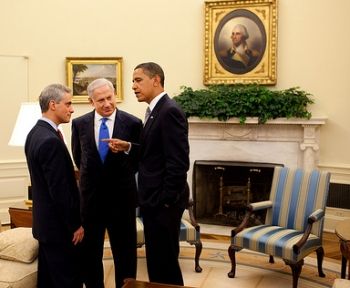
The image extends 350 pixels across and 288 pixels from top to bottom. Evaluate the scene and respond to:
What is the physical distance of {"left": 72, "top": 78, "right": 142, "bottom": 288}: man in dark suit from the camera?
10.2ft

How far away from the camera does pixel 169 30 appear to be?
624cm

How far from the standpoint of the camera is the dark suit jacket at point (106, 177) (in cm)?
311

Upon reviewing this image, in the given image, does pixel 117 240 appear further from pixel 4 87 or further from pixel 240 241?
pixel 4 87

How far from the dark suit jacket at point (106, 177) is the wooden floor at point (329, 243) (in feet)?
8.40

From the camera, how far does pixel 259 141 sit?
19.2 feet

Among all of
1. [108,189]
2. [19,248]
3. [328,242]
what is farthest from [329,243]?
[19,248]

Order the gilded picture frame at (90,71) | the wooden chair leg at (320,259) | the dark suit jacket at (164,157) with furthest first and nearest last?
the gilded picture frame at (90,71)
the wooden chair leg at (320,259)
the dark suit jacket at (164,157)

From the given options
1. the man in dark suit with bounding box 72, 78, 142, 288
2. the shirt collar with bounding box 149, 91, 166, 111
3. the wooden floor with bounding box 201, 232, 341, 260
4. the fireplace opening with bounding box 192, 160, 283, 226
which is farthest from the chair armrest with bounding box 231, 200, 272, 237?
the shirt collar with bounding box 149, 91, 166, 111

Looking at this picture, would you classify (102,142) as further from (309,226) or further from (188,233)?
(309,226)

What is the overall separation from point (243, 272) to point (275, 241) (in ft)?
1.99

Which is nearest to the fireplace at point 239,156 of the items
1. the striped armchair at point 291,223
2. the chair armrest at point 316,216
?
the striped armchair at point 291,223

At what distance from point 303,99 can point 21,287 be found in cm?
409

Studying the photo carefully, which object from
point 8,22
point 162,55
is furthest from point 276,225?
point 8,22

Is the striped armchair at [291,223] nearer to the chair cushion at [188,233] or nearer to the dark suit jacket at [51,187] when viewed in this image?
the chair cushion at [188,233]
